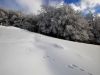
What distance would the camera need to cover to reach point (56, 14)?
11.1m

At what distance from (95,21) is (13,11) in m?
14.6

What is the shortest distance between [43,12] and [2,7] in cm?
963

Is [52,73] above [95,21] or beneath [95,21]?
beneath

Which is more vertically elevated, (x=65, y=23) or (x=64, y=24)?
(x=65, y=23)

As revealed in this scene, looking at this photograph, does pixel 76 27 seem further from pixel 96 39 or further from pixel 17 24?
pixel 17 24

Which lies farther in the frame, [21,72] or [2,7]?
[2,7]

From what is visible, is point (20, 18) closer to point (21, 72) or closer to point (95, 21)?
point (95, 21)

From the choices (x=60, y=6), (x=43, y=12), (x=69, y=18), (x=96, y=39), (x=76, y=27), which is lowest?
(x=96, y=39)

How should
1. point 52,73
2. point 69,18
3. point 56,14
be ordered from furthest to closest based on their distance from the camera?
1. point 56,14
2. point 69,18
3. point 52,73

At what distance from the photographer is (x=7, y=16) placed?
1598cm

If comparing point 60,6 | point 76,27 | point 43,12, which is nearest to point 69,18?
point 76,27

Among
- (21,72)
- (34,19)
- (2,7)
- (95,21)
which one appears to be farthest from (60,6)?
(2,7)

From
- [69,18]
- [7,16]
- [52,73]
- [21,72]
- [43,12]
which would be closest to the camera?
[21,72]

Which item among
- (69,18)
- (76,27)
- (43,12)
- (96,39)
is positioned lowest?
(96,39)
